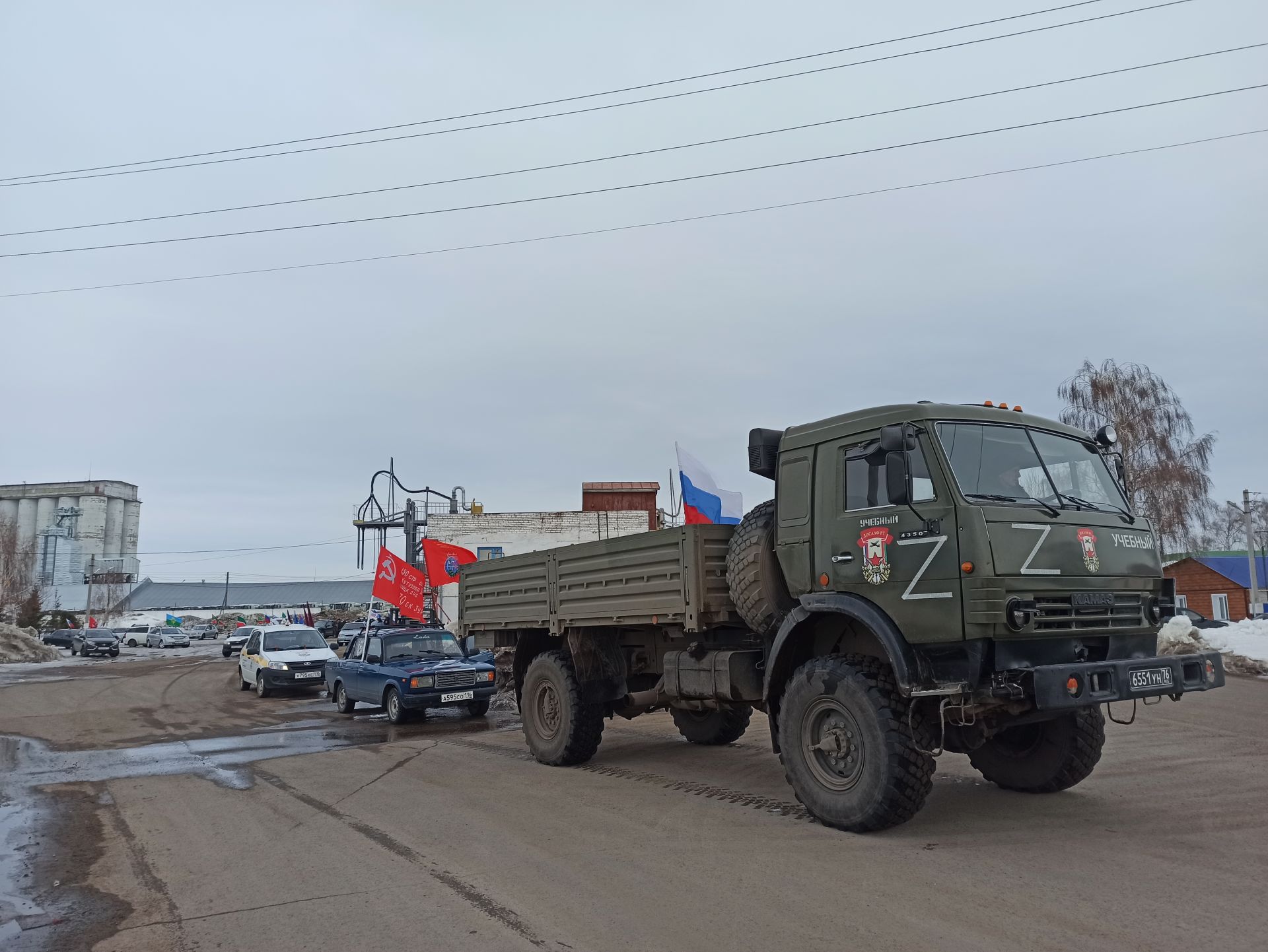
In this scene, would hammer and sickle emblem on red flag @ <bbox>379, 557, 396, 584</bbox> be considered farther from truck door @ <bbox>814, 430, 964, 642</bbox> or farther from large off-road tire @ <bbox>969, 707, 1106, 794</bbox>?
large off-road tire @ <bbox>969, 707, 1106, 794</bbox>

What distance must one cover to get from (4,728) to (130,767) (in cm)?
594

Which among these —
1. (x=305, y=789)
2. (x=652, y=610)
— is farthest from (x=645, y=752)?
(x=305, y=789)

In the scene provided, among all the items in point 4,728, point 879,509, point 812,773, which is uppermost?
point 879,509

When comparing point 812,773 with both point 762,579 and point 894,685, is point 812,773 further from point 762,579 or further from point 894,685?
point 762,579

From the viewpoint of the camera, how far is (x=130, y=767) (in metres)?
10.4

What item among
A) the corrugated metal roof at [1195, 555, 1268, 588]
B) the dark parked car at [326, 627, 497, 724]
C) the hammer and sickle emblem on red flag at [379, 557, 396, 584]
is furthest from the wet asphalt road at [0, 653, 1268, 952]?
the corrugated metal roof at [1195, 555, 1268, 588]

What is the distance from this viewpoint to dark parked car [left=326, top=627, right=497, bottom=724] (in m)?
14.4

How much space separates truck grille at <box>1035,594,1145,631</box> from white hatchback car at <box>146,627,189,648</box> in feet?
207

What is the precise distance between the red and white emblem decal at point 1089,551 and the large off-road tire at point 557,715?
18.1 ft

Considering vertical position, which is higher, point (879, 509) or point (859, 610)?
point (879, 509)

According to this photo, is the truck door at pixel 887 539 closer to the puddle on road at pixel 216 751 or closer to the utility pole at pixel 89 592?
the puddle on road at pixel 216 751

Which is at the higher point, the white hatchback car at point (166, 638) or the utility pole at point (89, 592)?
the utility pole at point (89, 592)

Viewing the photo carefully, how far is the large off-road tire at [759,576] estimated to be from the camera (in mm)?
7477

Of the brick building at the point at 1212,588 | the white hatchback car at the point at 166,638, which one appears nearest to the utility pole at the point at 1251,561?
the brick building at the point at 1212,588
